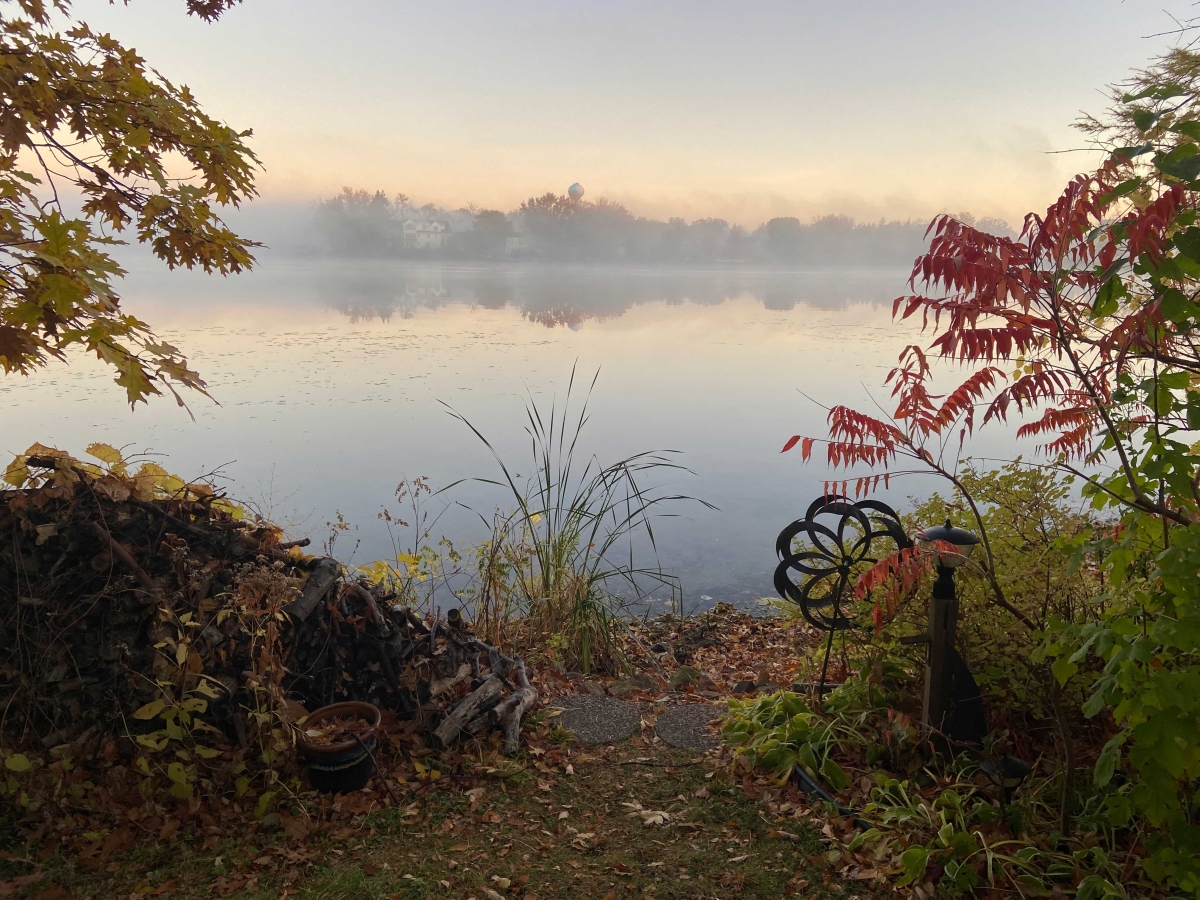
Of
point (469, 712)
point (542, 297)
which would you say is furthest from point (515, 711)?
point (542, 297)

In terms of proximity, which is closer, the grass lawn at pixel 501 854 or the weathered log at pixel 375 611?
the grass lawn at pixel 501 854

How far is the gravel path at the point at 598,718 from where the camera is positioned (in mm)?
3826

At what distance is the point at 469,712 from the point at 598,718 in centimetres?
87

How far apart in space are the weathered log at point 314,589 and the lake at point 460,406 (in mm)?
2389

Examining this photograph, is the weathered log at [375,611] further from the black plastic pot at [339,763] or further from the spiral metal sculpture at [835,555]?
the spiral metal sculpture at [835,555]

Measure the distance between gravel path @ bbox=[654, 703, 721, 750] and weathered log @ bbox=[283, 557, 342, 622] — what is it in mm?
1938

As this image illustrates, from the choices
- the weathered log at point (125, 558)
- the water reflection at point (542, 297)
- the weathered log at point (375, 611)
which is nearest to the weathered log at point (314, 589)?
the weathered log at point (375, 611)

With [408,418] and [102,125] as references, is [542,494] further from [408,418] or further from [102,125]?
[408,418]

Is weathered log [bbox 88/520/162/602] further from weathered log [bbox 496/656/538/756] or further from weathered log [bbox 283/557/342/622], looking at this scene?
weathered log [bbox 496/656/538/756]

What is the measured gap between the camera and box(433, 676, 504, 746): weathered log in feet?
11.1

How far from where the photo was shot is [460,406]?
12984mm

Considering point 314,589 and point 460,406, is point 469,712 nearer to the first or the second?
point 314,589

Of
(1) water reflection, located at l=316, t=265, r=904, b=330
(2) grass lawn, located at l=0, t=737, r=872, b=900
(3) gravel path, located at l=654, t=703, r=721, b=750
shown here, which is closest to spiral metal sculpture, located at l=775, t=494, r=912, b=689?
(3) gravel path, located at l=654, t=703, r=721, b=750

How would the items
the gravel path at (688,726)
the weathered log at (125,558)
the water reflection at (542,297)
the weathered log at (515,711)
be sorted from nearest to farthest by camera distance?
the weathered log at (125,558), the weathered log at (515,711), the gravel path at (688,726), the water reflection at (542,297)
